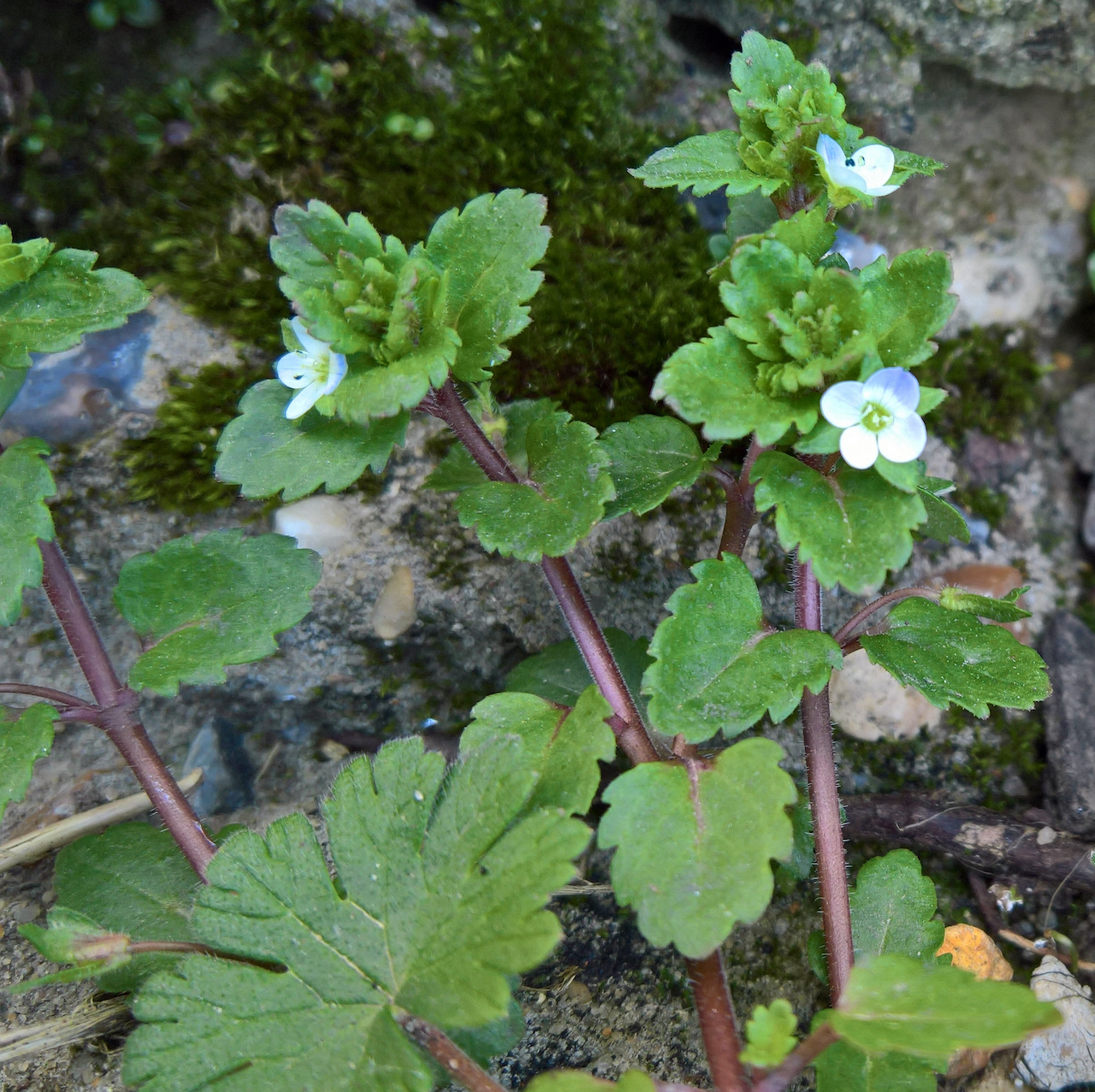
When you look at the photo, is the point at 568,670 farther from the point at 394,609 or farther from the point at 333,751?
the point at 333,751

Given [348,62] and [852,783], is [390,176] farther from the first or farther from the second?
[852,783]

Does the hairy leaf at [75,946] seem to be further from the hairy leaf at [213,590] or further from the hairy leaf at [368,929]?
the hairy leaf at [213,590]

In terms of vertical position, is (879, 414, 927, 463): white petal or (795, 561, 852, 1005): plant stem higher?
(879, 414, 927, 463): white petal

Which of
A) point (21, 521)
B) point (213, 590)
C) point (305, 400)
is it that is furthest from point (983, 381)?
point (21, 521)

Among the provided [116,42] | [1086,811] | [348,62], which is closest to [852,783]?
[1086,811]

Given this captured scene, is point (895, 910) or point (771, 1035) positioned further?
point (895, 910)

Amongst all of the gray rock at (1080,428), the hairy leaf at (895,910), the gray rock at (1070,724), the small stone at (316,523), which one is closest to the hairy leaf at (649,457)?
the small stone at (316,523)

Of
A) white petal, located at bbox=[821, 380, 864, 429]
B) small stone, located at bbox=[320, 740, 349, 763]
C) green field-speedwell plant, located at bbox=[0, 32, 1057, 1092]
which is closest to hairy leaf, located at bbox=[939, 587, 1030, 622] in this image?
green field-speedwell plant, located at bbox=[0, 32, 1057, 1092]

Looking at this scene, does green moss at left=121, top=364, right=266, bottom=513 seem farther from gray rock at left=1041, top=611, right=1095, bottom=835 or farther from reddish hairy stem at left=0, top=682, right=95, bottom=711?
gray rock at left=1041, top=611, right=1095, bottom=835
